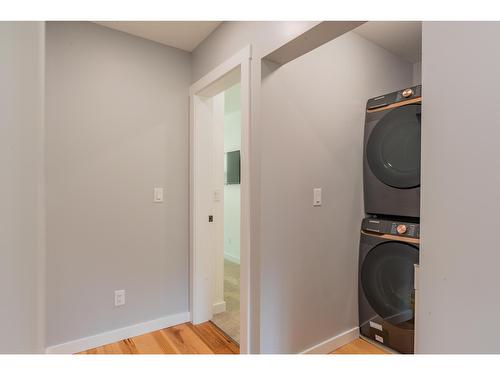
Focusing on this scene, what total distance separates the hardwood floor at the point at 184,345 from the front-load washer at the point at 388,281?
157mm

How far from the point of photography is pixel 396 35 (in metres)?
2.01

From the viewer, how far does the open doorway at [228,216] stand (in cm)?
247

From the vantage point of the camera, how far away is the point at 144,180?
2.07m

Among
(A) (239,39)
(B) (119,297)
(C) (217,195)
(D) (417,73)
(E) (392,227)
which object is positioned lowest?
(B) (119,297)

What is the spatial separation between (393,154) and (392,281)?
89 centimetres

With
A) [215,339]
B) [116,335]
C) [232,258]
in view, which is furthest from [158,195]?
[232,258]

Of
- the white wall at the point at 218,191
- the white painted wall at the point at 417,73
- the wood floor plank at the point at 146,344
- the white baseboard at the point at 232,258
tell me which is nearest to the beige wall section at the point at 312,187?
A: the white painted wall at the point at 417,73

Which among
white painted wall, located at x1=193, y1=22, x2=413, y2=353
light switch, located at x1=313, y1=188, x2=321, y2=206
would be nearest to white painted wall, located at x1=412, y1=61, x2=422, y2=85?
white painted wall, located at x1=193, y1=22, x2=413, y2=353

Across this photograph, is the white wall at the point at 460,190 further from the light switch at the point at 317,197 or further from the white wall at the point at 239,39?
the light switch at the point at 317,197

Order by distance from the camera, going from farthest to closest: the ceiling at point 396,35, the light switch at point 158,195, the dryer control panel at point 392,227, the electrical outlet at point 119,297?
the light switch at point 158,195 < the electrical outlet at point 119,297 < the ceiling at point 396,35 < the dryer control panel at point 392,227

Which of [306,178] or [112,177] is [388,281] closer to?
[306,178]

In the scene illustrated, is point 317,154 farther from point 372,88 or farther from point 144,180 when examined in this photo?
point 144,180

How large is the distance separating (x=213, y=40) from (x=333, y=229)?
64.2 inches
